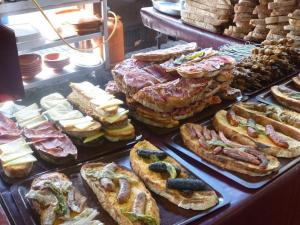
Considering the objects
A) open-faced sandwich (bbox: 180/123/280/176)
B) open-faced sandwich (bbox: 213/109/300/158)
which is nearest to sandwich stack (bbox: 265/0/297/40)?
open-faced sandwich (bbox: 213/109/300/158)

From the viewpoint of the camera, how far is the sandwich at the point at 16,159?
1.64 m

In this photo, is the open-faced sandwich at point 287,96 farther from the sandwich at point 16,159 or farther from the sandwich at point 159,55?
the sandwich at point 16,159

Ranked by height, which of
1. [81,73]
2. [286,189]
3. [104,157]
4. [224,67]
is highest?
[224,67]

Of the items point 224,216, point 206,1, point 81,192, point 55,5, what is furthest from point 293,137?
point 55,5

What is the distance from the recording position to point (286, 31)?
3.72m

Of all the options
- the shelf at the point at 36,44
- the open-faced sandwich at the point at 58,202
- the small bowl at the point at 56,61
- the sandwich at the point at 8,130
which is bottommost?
the small bowl at the point at 56,61

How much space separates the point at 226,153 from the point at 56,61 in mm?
3425

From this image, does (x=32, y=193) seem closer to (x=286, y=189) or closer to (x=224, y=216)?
(x=224, y=216)

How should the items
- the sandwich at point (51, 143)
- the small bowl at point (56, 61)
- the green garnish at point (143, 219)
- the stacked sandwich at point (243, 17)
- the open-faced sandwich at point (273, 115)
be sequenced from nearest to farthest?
the green garnish at point (143, 219), the sandwich at point (51, 143), the open-faced sandwich at point (273, 115), the stacked sandwich at point (243, 17), the small bowl at point (56, 61)

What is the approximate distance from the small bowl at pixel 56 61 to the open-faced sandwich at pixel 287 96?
3049 mm

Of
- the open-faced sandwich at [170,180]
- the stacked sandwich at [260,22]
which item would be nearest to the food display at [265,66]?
the stacked sandwich at [260,22]

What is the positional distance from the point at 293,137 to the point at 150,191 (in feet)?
3.03

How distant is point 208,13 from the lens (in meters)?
4.39

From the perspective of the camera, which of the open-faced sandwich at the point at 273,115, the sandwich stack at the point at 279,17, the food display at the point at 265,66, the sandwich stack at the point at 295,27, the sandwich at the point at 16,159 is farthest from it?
the sandwich stack at the point at 279,17
